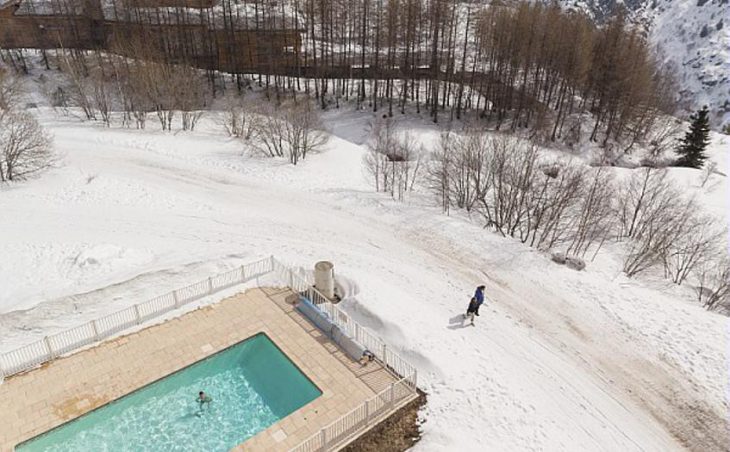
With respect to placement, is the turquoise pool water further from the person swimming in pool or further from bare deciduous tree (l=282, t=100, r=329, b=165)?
bare deciduous tree (l=282, t=100, r=329, b=165)

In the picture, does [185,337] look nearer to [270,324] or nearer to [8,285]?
[270,324]

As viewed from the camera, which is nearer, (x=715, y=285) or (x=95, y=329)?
(x=95, y=329)

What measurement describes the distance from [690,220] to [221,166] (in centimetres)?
2877

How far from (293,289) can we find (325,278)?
1.69 m

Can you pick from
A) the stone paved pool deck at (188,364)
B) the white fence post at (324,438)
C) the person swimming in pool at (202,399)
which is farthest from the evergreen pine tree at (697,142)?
the person swimming in pool at (202,399)

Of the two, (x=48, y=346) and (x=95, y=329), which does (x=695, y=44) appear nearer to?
(x=95, y=329)

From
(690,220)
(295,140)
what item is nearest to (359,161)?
(295,140)

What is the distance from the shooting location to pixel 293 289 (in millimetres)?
19266

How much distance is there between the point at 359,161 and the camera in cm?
3384

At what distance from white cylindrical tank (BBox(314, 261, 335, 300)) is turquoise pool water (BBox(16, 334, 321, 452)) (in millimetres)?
3081

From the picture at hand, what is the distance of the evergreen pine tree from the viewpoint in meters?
39.4

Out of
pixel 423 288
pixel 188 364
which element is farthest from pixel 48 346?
pixel 423 288

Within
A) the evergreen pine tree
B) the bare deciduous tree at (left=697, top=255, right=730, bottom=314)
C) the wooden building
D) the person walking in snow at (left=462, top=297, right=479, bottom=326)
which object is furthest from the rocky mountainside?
the person walking in snow at (left=462, top=297, right=479, bottom=326)

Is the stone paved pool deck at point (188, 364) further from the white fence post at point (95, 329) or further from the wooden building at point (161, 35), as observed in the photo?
the wooden building at point (161, 35)
